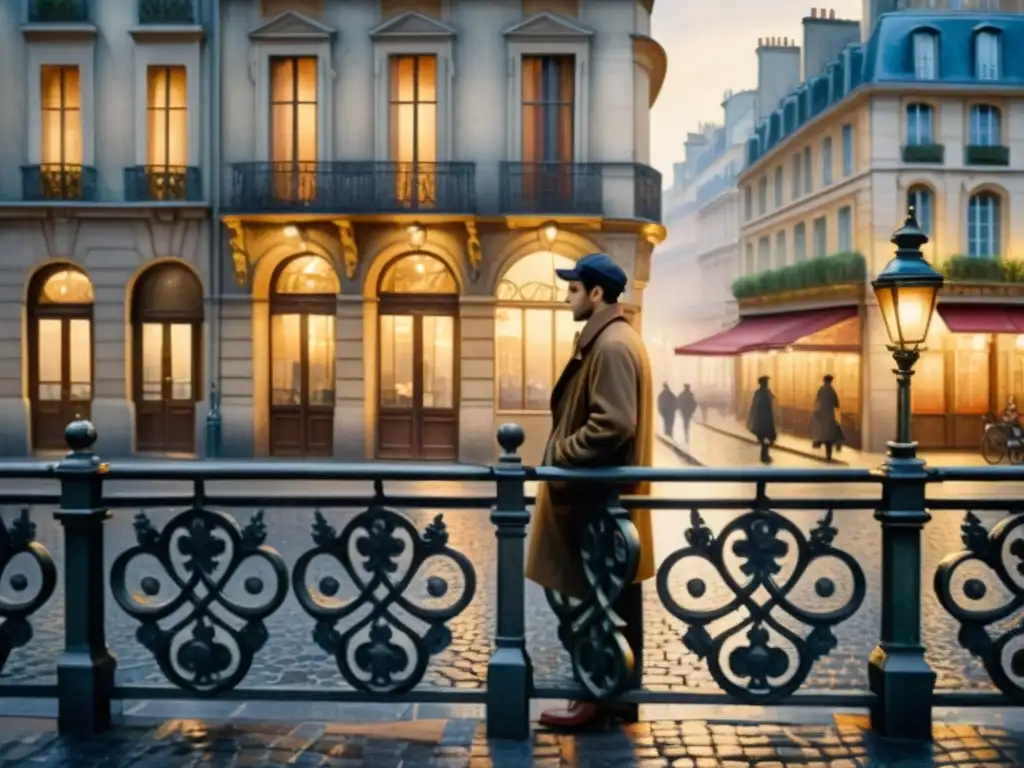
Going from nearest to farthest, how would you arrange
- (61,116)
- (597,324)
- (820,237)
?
(597,324), (61,116), (820,237)

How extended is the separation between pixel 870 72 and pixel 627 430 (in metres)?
25.3

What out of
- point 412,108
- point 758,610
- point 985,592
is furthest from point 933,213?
point 758,610

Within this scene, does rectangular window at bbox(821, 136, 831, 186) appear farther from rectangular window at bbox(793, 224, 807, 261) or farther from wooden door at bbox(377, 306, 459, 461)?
wooden door at bbox(377, 306, 459, 461)

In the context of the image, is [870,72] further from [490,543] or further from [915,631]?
[915,631]

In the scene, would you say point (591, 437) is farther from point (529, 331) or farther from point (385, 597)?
point (529, 331)

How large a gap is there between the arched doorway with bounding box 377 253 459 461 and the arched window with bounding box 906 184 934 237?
41.5 ft

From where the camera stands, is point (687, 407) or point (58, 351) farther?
point (687, 407)

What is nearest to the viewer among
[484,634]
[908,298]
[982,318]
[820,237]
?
[908,298]

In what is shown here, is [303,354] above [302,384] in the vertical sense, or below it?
above

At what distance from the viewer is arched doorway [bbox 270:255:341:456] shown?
2102 centimetres

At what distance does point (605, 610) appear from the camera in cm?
450

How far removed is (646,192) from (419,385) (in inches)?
225

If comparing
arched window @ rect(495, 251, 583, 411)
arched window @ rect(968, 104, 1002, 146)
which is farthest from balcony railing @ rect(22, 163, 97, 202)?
arched window @ rect(968, 104, 1002, 146)

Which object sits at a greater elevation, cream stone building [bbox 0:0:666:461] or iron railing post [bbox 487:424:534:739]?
cream stone building [bbox 0:0:666:461]
